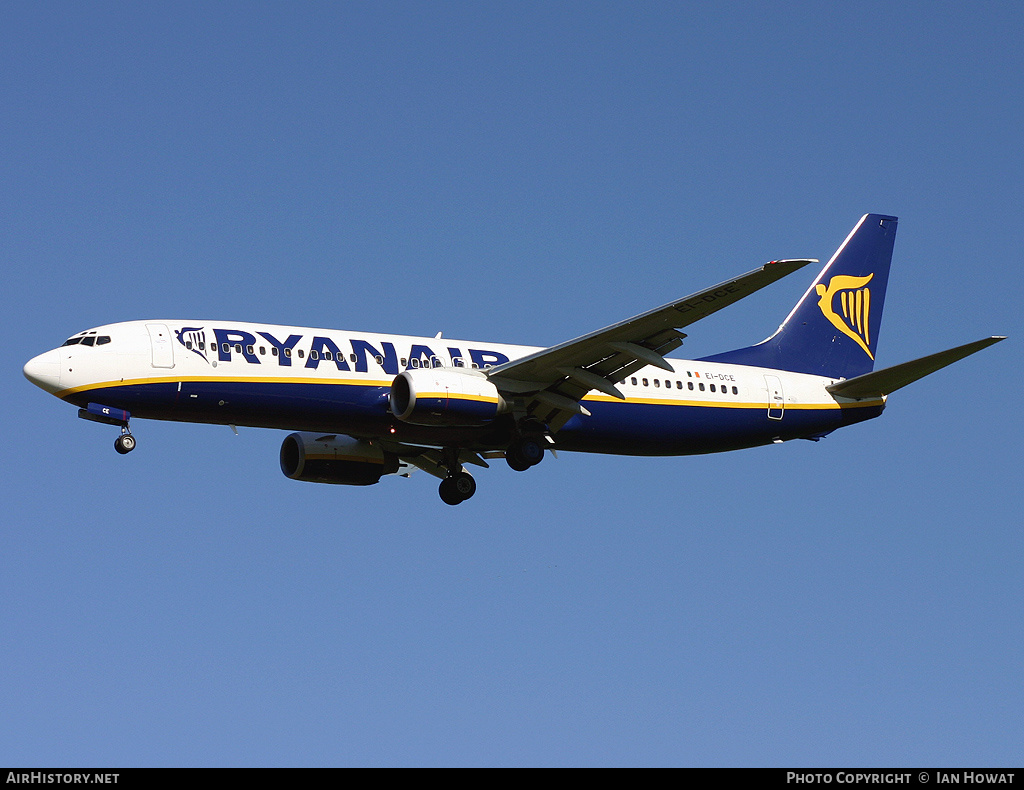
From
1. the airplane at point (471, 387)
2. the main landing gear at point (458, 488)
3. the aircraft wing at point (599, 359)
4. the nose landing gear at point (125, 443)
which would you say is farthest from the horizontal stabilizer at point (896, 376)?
the nose landing gear at point (125, 443)

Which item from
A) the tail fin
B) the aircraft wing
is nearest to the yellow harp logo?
the tail fin

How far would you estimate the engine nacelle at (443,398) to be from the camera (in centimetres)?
3266

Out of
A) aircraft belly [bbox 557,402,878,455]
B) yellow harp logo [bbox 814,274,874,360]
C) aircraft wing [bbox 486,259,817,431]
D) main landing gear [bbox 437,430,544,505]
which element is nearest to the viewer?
aircraft wing [bbox 486,259,817,431]

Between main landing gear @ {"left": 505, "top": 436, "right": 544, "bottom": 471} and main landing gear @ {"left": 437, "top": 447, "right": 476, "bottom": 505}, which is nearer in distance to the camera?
main landing gear @ {"left": 505, "top": 436, "right": 544, "bottom": 471}

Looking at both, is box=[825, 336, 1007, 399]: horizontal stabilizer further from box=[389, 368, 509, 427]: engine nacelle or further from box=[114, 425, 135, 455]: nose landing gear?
box=[114, 425, 135, 455]: nose landing gear

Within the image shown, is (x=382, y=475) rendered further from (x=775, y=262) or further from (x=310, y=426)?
(x=775, y=262)

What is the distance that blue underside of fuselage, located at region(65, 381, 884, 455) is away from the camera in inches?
1259

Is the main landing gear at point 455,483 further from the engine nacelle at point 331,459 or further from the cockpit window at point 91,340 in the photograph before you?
the cockpit window at point 91,340

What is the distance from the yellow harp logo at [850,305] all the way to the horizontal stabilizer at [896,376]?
9.99ft

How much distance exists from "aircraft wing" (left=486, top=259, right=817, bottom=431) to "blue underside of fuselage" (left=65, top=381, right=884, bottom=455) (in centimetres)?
107

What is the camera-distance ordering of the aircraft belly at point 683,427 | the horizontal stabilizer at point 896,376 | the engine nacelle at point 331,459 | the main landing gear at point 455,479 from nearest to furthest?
1. the horizontal stabilizer at point 896,376
2. the main landing gear at point 455,479
3. the aircraft belly at point 683,427
4. the engine nacelle at point 331,459

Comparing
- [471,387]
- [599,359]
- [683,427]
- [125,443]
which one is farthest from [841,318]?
[125,443]

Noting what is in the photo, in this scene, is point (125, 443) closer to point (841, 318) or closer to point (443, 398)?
point (443, 398)
